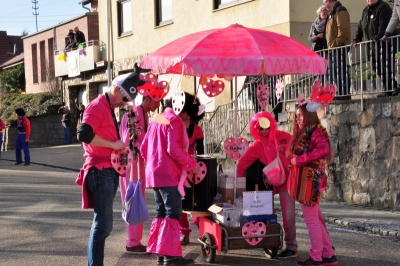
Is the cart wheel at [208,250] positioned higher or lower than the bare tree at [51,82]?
lower

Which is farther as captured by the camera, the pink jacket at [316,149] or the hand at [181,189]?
the hand at [181,189]

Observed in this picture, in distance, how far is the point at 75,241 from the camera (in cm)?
862

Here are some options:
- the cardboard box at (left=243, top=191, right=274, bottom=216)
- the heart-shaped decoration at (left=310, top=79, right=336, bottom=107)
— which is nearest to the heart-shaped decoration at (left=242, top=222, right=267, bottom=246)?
the cardboard box at (left=243, top=191, right=274, bottom=216)

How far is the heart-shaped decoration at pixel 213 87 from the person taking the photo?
862 cm

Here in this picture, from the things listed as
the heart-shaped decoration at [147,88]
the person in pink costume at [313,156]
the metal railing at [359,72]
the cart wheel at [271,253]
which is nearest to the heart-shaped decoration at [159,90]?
the heart-shaped decoration at [147,88]

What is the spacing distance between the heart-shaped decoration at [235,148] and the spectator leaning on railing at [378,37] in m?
4.01

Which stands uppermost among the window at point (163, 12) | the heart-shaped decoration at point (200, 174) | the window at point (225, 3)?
the window at point (163, 12)

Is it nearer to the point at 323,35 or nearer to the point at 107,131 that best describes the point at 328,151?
the point at 107,131

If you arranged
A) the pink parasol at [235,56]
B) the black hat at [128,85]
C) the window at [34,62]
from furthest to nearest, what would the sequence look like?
1. the window at [34,62]
2. the pink parasol at [235,56]
3. the black hat at [128,85]

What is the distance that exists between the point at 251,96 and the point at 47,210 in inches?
220

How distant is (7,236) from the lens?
9.01 meters

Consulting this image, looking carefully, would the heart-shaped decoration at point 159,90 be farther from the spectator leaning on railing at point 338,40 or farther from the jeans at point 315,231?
the spectator leaning on railing at point 338,40

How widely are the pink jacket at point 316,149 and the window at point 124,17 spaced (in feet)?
61.1

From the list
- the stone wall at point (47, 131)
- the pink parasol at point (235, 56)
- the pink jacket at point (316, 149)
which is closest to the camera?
the pink parasol at point (235, 56)
